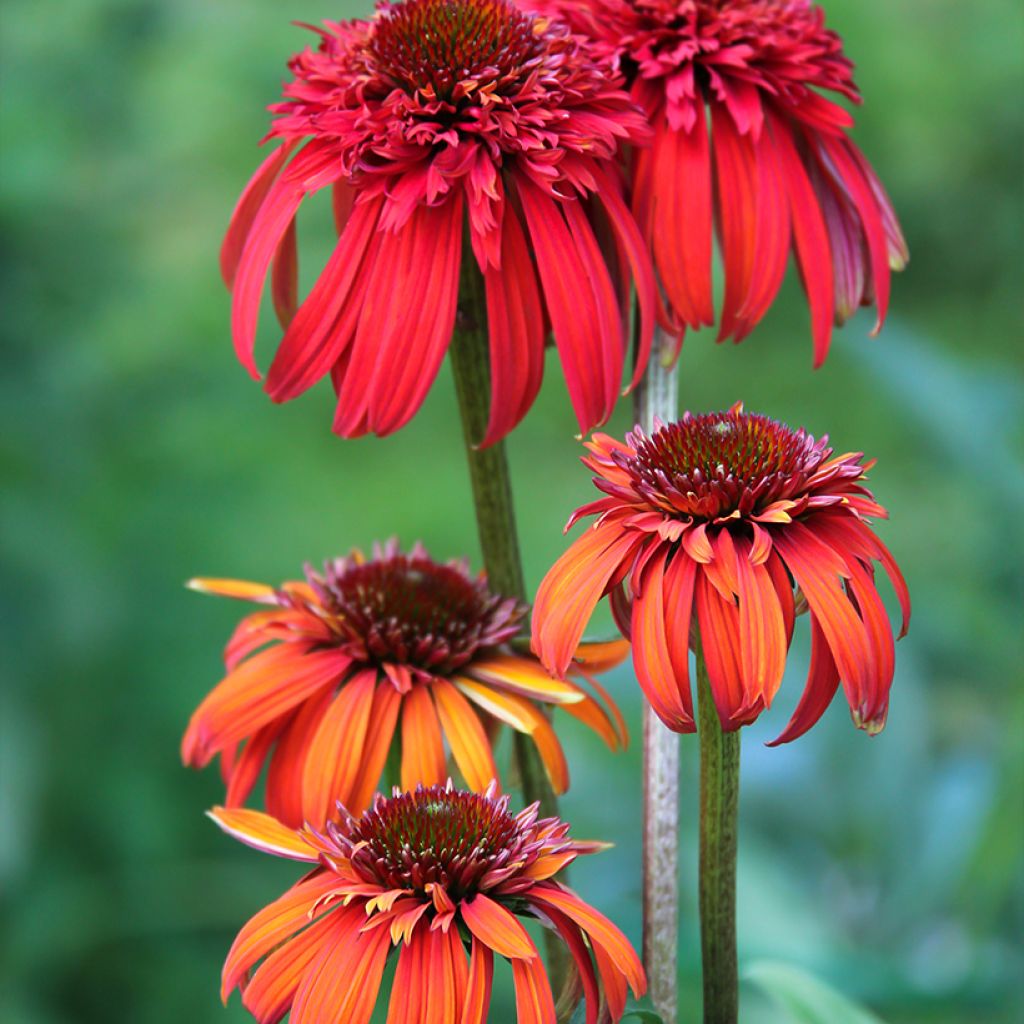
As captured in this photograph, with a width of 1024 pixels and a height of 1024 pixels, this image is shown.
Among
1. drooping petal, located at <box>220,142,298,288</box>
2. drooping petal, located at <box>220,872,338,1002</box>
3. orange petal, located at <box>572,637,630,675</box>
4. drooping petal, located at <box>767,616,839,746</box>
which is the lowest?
drooping petal, located at <box>220,872,338,1002</box>

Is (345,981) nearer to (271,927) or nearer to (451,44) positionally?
(271,927)

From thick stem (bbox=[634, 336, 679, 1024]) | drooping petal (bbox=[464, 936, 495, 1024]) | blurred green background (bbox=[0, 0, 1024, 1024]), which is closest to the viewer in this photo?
drooping petal (bbox=[464, 936, 495, 1024])

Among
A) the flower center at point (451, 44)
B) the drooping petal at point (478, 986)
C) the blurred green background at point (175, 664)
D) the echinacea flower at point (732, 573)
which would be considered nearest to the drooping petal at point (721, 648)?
the echinacea flower at point (732, 573)

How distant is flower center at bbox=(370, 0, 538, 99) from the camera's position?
1.70 ft

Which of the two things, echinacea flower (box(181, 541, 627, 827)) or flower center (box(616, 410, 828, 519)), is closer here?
flower center (box(616, 410, 828, 519))

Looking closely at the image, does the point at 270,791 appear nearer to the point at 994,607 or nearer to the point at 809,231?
the point at 809,231

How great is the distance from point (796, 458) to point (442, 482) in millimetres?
1848

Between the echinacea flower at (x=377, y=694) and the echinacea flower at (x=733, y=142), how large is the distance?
16 cm

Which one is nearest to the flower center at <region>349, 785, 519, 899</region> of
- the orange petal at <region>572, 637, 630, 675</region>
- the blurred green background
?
the orange petal at <region>572, 637, 630, 675</region>

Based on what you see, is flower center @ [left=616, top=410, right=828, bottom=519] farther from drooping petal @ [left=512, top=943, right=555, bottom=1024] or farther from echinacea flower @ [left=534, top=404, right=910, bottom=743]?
drooping petal @ [left=512, top=943, right=555, bottom=1024]

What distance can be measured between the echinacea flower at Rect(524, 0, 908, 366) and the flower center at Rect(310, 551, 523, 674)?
0.49 ft

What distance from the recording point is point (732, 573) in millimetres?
433

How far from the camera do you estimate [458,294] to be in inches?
21.7

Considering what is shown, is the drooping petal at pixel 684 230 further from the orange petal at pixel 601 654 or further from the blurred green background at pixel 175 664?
the blurred green background at pixel 175 664
